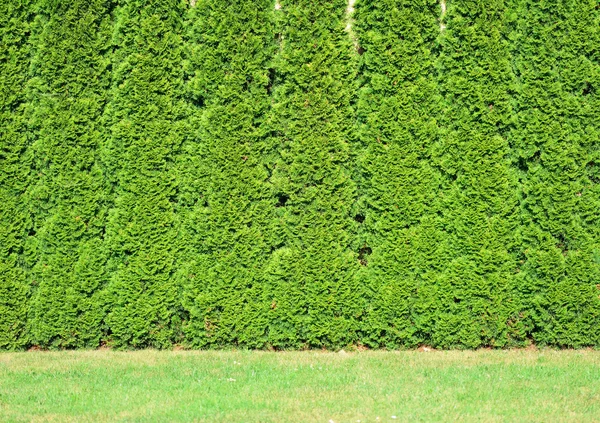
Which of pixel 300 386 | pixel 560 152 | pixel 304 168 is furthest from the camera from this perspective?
pixel 304 168

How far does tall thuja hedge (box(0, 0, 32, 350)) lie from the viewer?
828cm

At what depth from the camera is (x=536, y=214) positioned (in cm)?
825

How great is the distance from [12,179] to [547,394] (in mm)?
6404

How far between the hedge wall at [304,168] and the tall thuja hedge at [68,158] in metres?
0.02

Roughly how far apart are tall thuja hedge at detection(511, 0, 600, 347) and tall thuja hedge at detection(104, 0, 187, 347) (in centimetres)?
411

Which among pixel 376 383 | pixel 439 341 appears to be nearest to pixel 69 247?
pixel 376 383

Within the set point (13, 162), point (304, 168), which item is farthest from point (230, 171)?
point (13, 162)

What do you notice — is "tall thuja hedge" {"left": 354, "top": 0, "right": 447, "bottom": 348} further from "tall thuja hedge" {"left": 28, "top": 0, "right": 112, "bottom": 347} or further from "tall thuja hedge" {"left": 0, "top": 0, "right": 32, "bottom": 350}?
"tall thuja hedge" {"left": 0, "top": 0, "right": 32, "bottom": 350}

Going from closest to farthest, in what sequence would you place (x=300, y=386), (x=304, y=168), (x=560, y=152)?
(x=300, y=386) → (x=560, y=152) → (x=304, y=168)

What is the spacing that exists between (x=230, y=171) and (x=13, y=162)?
102 inches

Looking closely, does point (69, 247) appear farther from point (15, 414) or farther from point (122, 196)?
point (15, 414)

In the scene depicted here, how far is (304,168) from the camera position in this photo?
829 centimetres

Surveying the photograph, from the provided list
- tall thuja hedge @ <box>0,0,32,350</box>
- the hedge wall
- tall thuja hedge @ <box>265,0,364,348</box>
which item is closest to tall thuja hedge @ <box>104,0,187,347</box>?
the hedge wall

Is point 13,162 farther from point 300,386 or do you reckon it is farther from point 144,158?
point 300,386
